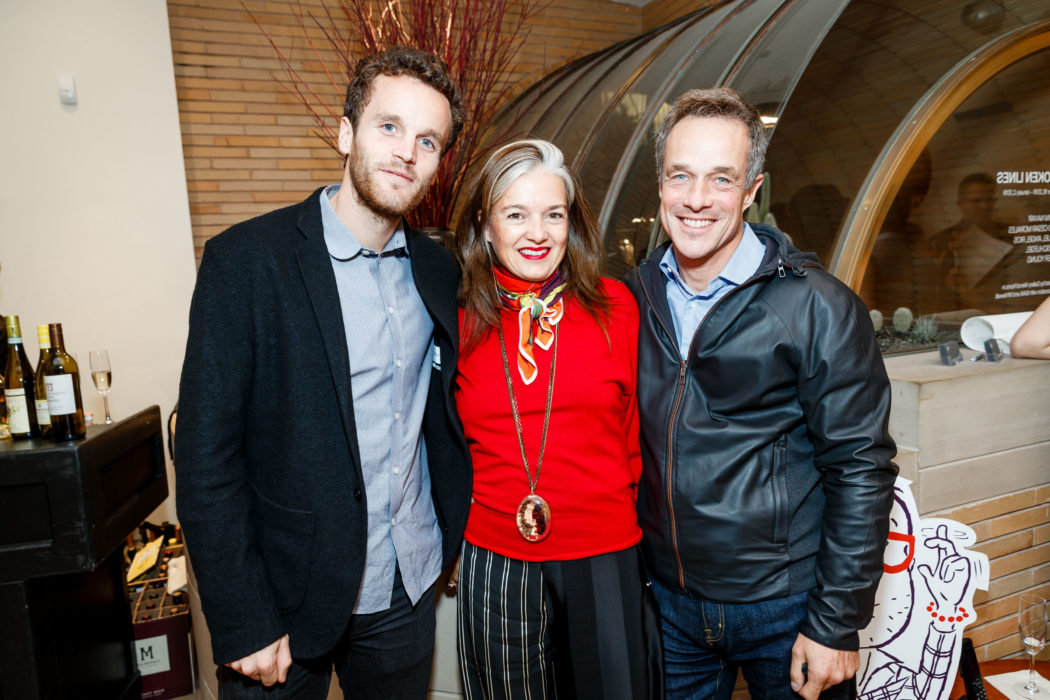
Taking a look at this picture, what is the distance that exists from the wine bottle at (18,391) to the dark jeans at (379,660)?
5.30 feet

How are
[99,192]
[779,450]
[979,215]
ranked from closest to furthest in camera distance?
[779,450], [99,192], [979,215]

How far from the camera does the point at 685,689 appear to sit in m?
1.60

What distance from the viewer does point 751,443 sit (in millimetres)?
1440

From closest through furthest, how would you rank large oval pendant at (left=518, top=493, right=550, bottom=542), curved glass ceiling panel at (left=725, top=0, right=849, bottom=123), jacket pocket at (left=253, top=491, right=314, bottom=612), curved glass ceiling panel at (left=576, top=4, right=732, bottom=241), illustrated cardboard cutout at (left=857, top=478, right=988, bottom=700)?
1. jacket pocket at (left=253, top=491, right=314, bottom=612)
2. large oval pendant at (left=518, top=493, right=550, bottom=542)
3. illustrated cardboard cutout at (left=857, top=478, right=988, bottom=700)
4. curved glass ceiling panel at (left=725, top=0, right=849, bottom=123)
5. curved glass ceiling panel at (left=576, top=4, right=732, bottom=241)

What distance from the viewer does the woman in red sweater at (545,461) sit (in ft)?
4.86

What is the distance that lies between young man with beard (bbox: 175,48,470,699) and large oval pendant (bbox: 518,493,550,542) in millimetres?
178

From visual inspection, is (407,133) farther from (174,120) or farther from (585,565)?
(174,120)

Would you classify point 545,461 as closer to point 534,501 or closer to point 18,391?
point 534,501

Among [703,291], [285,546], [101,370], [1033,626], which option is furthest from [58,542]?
[1033,626]

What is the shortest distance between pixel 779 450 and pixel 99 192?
5.11 m

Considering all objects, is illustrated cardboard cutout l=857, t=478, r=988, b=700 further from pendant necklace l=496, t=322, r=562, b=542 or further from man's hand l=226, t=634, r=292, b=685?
man's hand l=226, t=634, r=292, b=685

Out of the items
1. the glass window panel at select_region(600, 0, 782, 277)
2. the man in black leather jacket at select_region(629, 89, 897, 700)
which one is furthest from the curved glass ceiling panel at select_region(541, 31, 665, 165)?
the man in black leather jacket at select_region(629, 89, 897, 700)

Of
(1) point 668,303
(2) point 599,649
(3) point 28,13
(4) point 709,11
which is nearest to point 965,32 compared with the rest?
(4) point 709,11

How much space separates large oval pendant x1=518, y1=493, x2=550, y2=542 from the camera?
4.89ft
